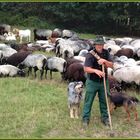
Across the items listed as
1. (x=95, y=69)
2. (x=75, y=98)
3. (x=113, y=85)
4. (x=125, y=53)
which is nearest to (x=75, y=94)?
(x=75, y=98)

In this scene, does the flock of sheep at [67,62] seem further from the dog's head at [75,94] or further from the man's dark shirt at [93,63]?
the man's dark shirt at [93,63]

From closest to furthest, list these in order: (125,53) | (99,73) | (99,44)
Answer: (99,73)
(99,44)
(125,53)

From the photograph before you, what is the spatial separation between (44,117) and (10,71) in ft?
18.0

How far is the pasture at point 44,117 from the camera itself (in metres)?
10.4

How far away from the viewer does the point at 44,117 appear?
11523 mm

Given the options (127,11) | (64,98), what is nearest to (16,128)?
(64,98)

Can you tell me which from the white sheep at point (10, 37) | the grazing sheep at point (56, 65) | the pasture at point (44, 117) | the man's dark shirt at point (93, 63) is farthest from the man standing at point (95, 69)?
the white sheep at point (10, 37)

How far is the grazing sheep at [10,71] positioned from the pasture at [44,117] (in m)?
1.55

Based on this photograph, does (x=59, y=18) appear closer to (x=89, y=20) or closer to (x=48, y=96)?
(x=89, y=20)

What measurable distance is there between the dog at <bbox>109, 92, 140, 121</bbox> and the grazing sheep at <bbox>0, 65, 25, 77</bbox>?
592 centimetres

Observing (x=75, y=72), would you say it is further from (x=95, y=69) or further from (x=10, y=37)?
(x=10, y=37)

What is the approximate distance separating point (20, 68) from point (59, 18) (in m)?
20.0

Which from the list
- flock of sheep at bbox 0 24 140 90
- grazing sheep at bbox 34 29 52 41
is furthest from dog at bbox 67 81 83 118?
grazing sheep at bbox 34 29 52 41

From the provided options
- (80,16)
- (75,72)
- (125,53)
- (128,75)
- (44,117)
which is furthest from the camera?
(80,16)
